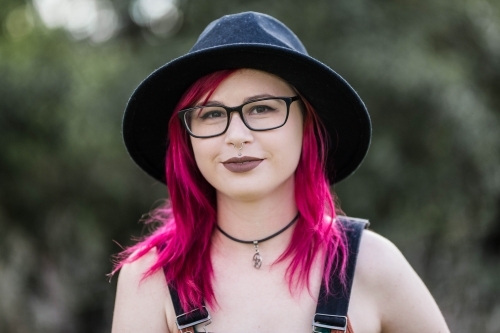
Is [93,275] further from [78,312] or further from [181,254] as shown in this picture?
[181,254]

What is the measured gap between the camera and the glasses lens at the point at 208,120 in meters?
1.99

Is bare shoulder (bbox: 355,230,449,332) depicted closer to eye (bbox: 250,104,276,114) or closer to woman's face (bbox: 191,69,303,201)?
woman's face (bbox: 191,69,303,201)

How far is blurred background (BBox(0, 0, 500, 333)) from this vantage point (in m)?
5.09

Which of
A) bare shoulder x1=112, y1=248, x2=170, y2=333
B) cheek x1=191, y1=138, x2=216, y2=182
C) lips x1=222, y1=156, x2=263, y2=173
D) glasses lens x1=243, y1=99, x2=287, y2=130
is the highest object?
Result: glasses lens x1=243, y1=99, x2=287, y2=130

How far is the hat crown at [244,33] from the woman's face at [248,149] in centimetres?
10

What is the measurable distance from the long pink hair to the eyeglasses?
0.06 metres

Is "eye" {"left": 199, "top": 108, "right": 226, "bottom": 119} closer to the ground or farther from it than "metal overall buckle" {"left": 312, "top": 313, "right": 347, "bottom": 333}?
farther from it

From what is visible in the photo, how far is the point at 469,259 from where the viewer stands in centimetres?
573

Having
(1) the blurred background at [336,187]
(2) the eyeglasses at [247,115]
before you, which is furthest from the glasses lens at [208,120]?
(1) the blurred background at [336,187]

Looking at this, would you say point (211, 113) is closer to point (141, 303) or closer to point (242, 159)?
point (242, 159)

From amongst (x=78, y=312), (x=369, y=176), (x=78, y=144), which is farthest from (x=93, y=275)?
(x=369, y=176)

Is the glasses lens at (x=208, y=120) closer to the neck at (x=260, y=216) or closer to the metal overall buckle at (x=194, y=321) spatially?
the neck at (x=260, y=216)

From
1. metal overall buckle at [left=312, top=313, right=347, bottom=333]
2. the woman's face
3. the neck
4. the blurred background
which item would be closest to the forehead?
the woman's face

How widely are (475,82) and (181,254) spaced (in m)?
4.63
